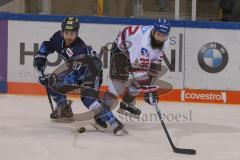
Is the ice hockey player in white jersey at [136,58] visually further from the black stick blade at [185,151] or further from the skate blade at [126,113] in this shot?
the black stick blade at [185,151]

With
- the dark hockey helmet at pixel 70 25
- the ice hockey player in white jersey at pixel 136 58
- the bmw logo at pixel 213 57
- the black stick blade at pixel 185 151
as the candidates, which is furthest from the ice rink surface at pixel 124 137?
the dark hockey helmet at pixel 70 25

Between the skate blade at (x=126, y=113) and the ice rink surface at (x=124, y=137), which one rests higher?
the skate blade at (x=126, y=113)

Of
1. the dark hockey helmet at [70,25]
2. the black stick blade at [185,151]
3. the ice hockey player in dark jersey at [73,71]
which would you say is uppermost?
the dark hockey helmet at [70,25]

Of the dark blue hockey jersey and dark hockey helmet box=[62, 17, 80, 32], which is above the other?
dark hockey helmet box=[62, 17, 80, 32]

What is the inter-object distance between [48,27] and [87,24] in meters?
0.45

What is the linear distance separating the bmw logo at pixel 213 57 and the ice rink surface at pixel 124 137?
1.98 ft

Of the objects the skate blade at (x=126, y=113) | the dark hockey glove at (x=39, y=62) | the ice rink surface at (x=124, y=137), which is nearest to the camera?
the ice rink surface at (x=124, y=137)

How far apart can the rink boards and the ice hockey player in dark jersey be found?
1.54m

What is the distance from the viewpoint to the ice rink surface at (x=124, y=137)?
14.0ft

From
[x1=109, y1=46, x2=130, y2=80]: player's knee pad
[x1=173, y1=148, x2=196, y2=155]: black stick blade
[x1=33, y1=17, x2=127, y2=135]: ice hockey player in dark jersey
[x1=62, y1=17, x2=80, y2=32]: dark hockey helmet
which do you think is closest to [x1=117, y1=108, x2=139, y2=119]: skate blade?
[x1=109, y1=46, x2=130, y2=80]: player's knee pad

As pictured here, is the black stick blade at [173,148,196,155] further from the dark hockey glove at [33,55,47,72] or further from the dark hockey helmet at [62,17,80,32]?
the dark hockey glove at [33,55,47,72]

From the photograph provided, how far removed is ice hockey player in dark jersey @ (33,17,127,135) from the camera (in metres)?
4.92

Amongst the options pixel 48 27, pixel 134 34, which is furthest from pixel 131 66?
pixel 48 27

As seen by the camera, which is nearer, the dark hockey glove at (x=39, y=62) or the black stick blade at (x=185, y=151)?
the black stick blade at (x=185, y=151)
